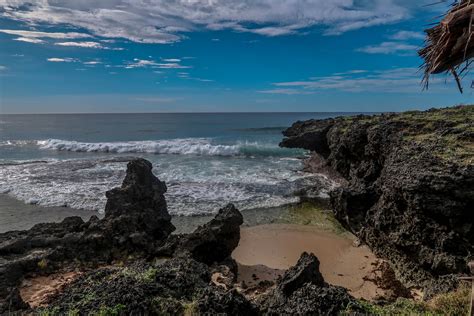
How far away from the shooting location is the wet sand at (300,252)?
9.09 metres

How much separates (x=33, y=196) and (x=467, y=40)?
1955 centimetres

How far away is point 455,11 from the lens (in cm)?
261

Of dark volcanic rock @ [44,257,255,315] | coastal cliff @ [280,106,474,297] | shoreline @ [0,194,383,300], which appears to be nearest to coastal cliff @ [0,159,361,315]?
dark volcanic rock @ [44,257,255,315]

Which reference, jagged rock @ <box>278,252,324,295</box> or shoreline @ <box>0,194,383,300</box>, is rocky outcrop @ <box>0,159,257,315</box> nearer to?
jagged rock @ <box>278,252,324,295</box>

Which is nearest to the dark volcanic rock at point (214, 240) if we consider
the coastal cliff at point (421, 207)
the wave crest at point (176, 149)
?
the coastal cliff at point (421, 207)

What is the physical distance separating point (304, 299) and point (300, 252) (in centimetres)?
660

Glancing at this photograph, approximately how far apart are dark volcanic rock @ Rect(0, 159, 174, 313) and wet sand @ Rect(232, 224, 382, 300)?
308 centimetres

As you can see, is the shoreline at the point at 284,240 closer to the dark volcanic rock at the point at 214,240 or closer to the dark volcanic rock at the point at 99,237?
the dark volcanic rock at the point at 214,240

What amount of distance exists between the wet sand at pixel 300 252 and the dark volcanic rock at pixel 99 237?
3081 millimetres

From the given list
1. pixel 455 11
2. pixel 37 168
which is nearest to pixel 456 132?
pixel 455 11

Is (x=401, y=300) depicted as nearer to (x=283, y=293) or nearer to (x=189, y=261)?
(x=283, y=293)

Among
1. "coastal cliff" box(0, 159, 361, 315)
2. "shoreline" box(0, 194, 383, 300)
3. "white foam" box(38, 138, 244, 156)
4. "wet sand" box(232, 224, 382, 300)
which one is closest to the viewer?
"coastal cliff" box(0, 159, 361, 315)

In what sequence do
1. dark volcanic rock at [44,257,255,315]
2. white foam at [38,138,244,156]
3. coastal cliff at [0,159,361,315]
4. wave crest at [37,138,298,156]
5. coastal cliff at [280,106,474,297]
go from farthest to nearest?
white foam at [38,138,244,156], wave crest at [37,138,298,156], coastal cliff at [280,106,474,297], coastal cliff at [0,159,361,315], dark volcanic rock at [44,257,255,315]

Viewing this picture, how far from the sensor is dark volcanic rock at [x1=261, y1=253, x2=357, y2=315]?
461 cm
